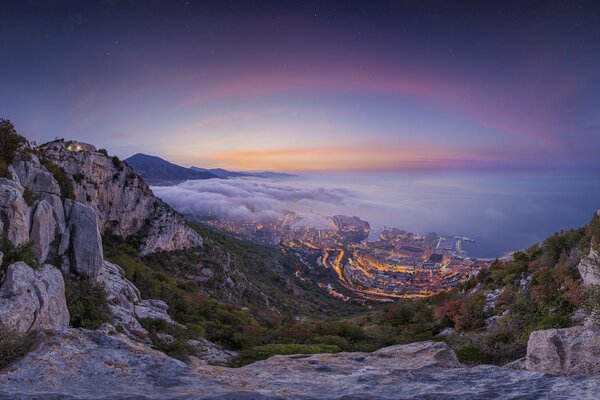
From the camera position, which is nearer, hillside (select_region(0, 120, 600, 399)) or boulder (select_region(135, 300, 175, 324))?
hillside (select_region(0, 120, 600, 399))

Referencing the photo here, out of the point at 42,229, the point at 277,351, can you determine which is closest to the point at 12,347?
the point at 277,351

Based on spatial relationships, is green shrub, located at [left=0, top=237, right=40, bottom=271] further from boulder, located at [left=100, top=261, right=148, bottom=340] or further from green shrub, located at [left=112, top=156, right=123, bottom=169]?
green shrub, located at [left=112, top=156, right=123, bottom=169]

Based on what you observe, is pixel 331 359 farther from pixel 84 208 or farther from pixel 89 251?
pixel 84 208

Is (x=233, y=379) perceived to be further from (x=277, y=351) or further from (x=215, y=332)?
(x=215, y=332)

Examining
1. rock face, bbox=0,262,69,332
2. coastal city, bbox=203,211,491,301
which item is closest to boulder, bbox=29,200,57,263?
rock face, bbox=0,262,69,332

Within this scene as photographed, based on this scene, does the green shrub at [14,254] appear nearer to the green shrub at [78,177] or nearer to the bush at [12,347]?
the bush at [12,347]
